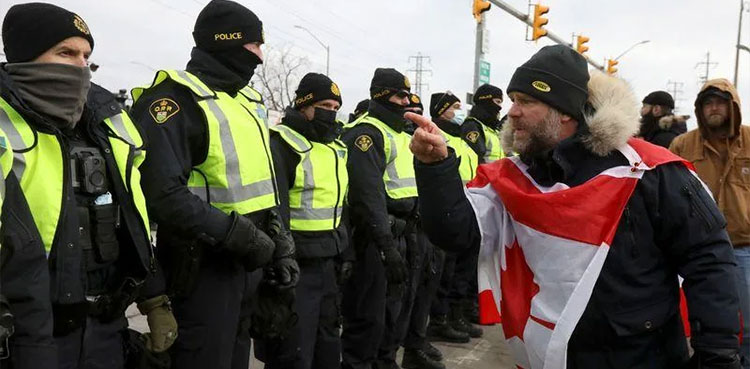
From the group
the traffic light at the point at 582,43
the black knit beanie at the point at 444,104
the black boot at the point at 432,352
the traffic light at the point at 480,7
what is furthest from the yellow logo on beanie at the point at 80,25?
the traffic light at the point at 582,43

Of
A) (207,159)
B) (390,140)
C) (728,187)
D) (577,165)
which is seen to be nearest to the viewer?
(577,165)

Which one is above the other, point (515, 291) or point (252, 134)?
point (252, 134)

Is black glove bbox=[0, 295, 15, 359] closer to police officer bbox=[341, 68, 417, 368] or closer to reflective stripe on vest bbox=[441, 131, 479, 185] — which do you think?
police officer bbox=[341, 68, 417, 368]

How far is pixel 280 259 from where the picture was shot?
10.1ft

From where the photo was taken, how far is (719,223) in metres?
2.22

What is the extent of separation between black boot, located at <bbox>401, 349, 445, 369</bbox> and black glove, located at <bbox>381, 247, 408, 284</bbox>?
107 cm

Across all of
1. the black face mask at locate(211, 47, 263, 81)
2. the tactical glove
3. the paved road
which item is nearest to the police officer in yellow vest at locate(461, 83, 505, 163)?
the paved road

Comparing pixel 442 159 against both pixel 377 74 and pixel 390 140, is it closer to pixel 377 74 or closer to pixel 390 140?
pixel 390 140

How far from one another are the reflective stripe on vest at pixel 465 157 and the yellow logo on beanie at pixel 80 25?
12.9ft

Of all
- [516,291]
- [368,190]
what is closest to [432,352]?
[368,190]

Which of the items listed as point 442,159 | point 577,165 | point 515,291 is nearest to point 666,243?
point 577,165

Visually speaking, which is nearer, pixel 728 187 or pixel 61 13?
pixel 61 13

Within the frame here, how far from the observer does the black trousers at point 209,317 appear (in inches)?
110

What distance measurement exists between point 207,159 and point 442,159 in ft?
3.65
